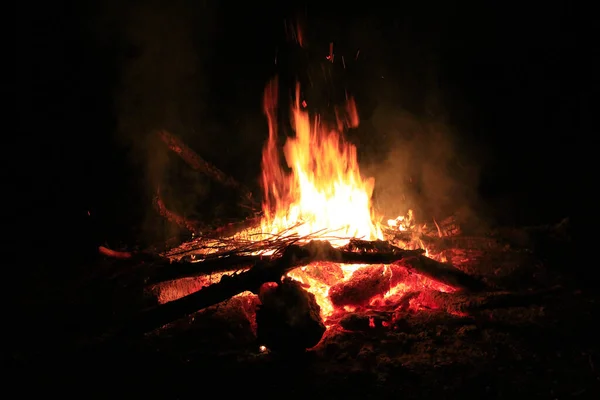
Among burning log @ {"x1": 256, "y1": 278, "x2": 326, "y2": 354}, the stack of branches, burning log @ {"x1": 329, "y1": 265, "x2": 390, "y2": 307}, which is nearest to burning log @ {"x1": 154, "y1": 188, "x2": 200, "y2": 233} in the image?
the stack of branches

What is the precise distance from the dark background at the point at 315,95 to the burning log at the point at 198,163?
43cm

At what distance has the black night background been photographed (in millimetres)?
6109

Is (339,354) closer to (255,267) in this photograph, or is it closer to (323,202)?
(255,267)

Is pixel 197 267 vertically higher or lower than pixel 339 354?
higher

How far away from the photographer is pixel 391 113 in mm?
6934

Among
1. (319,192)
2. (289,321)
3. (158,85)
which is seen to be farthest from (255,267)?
(158,85)

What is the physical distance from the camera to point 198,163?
21.6 feet

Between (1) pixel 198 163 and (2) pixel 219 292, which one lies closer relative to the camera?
(2) pixel 219 292

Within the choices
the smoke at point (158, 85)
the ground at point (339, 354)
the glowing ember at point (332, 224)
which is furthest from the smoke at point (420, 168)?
the smoke at point (158, 85)

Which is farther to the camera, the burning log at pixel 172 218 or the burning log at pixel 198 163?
the burning log at pixel 198 163

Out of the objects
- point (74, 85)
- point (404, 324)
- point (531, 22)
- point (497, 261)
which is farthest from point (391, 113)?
point (74, 85)

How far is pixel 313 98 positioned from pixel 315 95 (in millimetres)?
66

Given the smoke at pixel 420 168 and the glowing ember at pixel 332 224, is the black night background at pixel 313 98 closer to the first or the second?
the smoke at pixel 420 168

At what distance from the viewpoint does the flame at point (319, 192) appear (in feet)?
15.4
